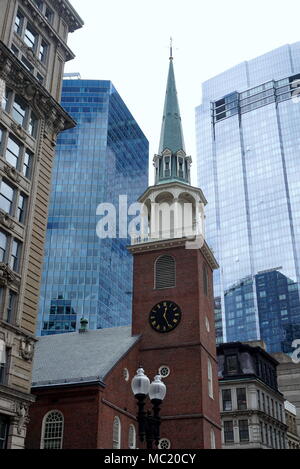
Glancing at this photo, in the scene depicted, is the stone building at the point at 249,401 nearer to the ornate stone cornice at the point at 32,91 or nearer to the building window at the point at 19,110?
the ornate stone cornice at the point at 32,91

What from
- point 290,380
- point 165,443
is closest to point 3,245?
point 165,443

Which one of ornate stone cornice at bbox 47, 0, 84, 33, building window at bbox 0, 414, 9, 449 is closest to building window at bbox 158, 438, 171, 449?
building window at bbox 0, 414, 9, 449

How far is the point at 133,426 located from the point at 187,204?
17763 mm

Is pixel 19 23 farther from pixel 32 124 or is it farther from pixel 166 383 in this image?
pixel 166 383

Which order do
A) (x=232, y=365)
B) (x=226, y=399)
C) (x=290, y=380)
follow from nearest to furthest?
(x=226, y=399) → (x=232, y=365) → (x=290, y=380)

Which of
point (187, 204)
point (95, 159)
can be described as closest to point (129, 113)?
point (95, 159)

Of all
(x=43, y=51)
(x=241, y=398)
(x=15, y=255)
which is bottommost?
(x=241, y=398)

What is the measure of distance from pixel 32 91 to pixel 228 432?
3634 centimetres

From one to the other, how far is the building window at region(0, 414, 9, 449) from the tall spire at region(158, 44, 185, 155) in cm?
2919

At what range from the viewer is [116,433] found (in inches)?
1364

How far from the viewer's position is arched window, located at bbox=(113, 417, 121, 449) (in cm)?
3422

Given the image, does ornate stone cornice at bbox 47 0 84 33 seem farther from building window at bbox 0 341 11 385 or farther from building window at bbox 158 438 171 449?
building window at bbox 158 438 171 449

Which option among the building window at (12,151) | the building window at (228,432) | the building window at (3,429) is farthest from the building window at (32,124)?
the building window at (228,432)

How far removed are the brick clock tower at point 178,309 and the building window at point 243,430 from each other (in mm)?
13255
